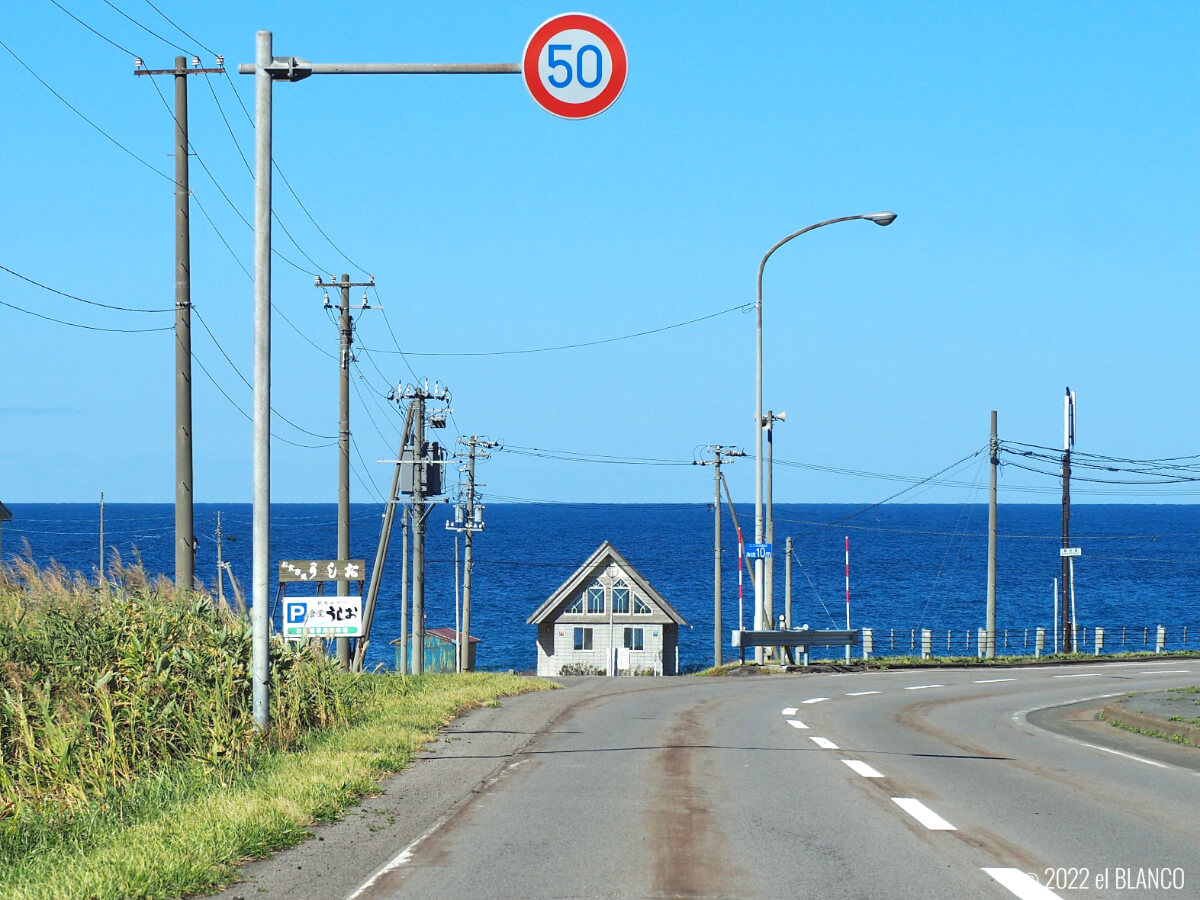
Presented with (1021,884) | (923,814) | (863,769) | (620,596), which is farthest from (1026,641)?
(1021,884)

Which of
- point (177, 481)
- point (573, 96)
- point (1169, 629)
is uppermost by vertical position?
point (573, 96)

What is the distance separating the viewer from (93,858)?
293 inches

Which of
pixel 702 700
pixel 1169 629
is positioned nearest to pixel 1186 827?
pixel 702 700

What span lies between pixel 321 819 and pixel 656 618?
60038 millimetres

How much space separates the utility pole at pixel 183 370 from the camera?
22578 millimetres

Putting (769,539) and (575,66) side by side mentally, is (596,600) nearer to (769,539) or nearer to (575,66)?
(769,539)

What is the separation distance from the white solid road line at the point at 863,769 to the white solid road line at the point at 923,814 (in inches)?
57.8

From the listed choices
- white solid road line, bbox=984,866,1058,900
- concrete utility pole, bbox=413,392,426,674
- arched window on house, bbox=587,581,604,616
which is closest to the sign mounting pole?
white solid road line, bbox=984,866,1058,900

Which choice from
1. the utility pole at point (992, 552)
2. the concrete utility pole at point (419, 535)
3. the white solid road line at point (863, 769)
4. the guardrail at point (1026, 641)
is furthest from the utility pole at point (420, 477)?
the guardrail at point (1026, 641)

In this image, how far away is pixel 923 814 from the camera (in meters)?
9.36

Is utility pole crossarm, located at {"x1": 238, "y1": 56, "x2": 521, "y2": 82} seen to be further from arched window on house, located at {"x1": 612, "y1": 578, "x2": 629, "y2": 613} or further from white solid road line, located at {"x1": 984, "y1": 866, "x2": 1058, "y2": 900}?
arched window on house, located at {"x1": 612, "y1": 578, "x2": 629, "y2": 613}

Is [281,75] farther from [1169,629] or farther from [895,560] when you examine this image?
[895,560]

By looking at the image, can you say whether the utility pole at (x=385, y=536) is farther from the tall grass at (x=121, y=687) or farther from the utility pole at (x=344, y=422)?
the tall grass at (x=121, y=687)

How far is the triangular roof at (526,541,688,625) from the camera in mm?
66625
